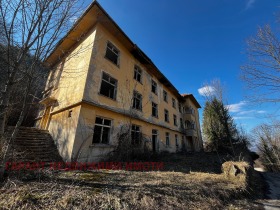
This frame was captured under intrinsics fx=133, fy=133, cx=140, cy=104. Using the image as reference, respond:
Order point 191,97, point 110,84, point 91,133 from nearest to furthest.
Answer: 1. point 91,133
2. point 110,84
3. point 191,97

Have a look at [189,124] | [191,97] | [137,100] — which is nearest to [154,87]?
[137,100]

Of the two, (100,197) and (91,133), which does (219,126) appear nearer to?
(91,133)

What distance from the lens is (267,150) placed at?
23.2 m

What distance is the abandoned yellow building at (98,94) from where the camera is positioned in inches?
293

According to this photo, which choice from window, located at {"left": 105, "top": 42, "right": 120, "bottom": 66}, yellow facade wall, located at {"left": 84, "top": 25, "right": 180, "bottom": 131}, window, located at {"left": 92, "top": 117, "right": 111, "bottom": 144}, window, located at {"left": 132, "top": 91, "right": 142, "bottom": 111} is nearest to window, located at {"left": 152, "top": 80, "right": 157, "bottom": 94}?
yellow facade wall, located at {"left": 84, "top": 25, "right": 180, "bottom": 131}

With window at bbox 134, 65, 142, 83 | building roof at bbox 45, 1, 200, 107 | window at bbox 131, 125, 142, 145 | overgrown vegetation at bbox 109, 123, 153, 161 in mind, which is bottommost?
overgrown vegetation at bbox 109, 123, 153, 161

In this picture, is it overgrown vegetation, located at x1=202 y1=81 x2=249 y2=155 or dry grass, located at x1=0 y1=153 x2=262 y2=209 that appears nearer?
dry grass, located at x1=0 y1=153 x2=262 y2=209

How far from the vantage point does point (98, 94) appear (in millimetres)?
8531

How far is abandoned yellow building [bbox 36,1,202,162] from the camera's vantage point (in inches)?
293

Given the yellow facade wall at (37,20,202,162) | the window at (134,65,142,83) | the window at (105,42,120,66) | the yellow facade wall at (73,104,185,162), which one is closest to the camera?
the yellow facade wall at (73,104,185,162)

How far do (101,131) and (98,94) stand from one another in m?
2.36

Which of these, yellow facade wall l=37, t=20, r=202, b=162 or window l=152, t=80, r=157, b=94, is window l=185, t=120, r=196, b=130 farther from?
yellow facade wall l=37, t=20, r=202, b=162

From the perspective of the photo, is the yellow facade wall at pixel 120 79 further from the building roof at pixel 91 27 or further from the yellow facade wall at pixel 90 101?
the building roof at pixel 91 27

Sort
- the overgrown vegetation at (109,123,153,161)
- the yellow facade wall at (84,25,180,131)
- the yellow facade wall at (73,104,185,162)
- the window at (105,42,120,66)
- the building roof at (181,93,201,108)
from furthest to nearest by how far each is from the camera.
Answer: the building roof at (181,93,201,108) → the window at (105,42,120,66) → the yellow facade wall at (84,25,180,131) → the overgrown vegetation at (109,123,153,161) → the yellow facade wall at (73,104,185,162)
